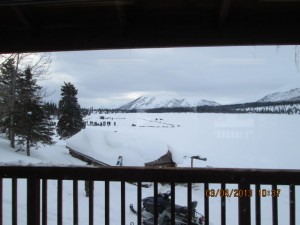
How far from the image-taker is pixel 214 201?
2.50 meters

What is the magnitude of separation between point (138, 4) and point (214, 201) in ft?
5.81

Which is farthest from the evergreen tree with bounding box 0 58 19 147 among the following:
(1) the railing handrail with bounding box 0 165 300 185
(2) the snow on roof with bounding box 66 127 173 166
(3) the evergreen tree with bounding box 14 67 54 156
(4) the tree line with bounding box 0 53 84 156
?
(1) the railing handrail with bounding box 0 165 300 185

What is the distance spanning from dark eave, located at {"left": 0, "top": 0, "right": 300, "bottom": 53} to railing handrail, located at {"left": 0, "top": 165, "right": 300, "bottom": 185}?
1.07 metres

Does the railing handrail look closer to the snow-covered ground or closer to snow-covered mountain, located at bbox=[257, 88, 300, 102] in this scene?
the snow-covered ground

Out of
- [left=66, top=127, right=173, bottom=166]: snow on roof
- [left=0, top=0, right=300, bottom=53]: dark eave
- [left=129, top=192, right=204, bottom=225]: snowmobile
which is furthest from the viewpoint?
[left=66, top=127, right=173, bottom=166]: snow on roof

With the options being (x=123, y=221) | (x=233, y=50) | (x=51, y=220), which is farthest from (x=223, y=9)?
(x=51, y=220)

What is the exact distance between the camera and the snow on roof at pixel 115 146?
3997 mm

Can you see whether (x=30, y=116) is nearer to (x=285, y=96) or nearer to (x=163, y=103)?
(x=163, y=103)

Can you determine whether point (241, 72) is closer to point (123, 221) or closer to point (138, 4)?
point (138, 4)

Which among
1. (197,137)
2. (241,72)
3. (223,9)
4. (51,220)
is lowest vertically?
(51,220)

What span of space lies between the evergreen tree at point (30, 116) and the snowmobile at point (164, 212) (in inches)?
151

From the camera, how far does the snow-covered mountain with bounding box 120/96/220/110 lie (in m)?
3.82

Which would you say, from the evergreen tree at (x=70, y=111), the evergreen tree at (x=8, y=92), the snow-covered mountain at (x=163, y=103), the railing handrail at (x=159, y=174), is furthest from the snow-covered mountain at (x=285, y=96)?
the evergreen tree at (x=8, y=92)

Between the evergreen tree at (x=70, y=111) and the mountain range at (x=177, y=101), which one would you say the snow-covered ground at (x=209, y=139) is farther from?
the evergreen tree at (x=70, y=111)
